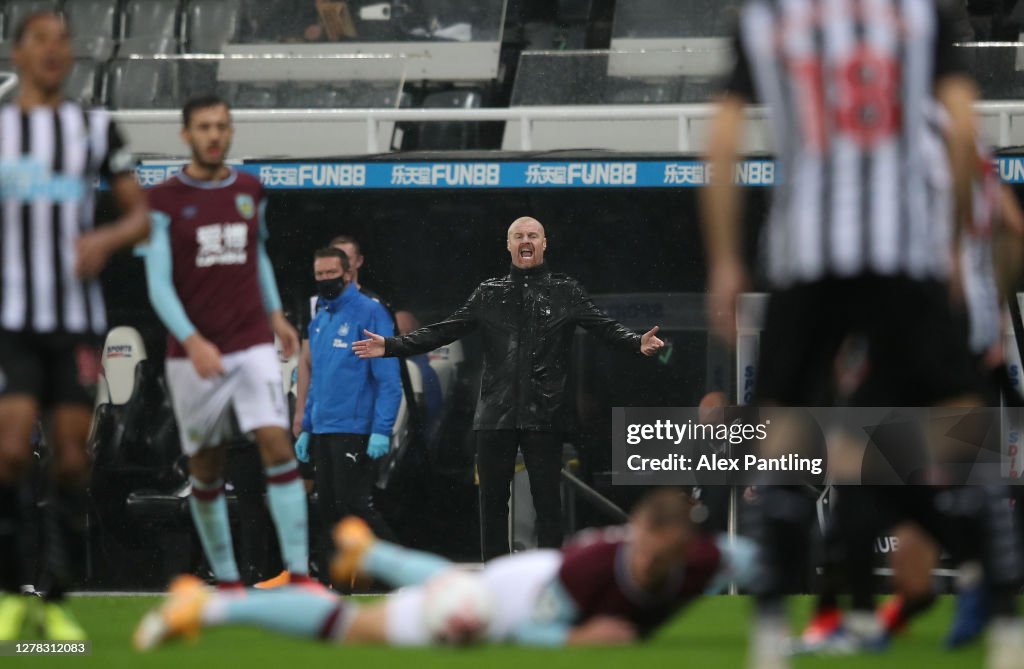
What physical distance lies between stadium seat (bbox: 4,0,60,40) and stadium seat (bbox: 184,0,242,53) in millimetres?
1322

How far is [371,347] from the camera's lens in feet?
31.6

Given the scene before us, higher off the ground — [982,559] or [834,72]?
[834,72]

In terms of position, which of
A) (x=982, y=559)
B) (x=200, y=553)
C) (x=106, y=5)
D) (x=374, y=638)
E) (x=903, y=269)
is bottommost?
(x=200, y=553)

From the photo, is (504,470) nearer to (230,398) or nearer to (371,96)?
(230,398)

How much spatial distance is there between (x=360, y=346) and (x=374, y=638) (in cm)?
460

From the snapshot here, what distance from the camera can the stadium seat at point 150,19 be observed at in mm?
16875

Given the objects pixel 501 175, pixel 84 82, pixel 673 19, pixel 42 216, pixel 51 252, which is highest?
pixel 673 19

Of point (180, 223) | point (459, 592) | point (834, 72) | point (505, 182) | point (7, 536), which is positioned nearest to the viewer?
point (834, 72)

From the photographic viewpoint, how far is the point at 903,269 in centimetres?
425

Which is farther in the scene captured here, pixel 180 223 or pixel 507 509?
pixel 507 509

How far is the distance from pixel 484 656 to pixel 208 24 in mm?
12548

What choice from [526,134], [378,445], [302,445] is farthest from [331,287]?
[526,134]

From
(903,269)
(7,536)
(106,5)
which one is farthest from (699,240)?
(106,5)

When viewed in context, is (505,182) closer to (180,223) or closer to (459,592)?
(180,223)
